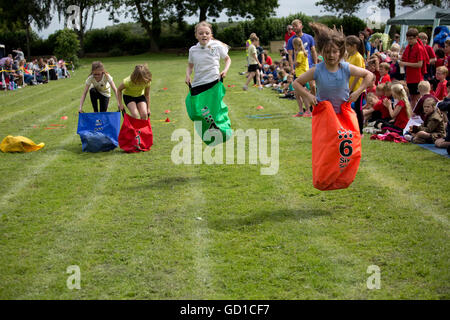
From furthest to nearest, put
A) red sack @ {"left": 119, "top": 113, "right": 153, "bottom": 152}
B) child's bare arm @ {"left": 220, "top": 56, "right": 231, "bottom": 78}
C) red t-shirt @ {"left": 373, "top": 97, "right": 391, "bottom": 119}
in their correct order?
red t-shirt @ {"left": 373, "top": 97, "right": 391, "bottom": 119}
red sack @ {"left": 119, "top": 113, "right": 153, "bottom": 152}
child's bare arm @ {"left": 220, "top": 56, "right": 231, "bottom": 78}

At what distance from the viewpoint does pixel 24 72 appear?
92.7 feet

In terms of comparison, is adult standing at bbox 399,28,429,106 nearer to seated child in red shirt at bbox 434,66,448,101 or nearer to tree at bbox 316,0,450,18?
seated child in red shirt at bbox 434,66,448,101

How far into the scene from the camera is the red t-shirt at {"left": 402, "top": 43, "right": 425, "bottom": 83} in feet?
37.6

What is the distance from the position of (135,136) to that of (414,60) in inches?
263

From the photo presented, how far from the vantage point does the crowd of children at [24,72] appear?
26.0m

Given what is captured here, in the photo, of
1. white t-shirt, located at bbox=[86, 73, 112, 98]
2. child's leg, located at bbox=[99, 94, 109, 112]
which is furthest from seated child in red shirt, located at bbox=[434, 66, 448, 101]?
child's leg, located at bbox=[99, 94, 109, 112]

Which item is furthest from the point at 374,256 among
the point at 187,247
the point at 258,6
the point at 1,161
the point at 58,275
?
the point at 258,6

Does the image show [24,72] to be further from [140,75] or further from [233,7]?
[233,7]

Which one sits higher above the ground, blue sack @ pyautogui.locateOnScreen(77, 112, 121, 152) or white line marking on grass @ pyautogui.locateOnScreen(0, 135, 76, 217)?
blue sack @ pyautogui.locateOnScreen(77, 112, 121, 152)

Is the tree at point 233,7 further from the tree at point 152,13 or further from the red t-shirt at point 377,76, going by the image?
the red t-shirt at point 377,76

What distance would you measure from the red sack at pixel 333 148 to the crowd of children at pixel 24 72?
23.6m

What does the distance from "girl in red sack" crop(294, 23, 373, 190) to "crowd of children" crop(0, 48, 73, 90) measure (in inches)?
922

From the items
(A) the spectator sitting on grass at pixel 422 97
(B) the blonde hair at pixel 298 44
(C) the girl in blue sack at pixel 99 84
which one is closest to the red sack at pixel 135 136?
(C) the girl in blue sack at pixel 99 84
